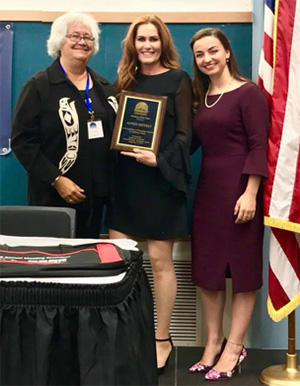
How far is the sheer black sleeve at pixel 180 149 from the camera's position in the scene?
7.85ft

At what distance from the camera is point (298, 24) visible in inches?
90.0

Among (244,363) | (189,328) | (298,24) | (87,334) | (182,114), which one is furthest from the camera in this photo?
(189,328)

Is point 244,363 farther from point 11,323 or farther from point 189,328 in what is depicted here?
point 11,323

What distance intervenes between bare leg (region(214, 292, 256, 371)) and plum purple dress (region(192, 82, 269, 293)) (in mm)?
79

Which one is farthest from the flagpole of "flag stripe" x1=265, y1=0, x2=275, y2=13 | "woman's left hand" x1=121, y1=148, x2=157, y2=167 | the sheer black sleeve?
"flag stripe" x1=265, y1=0, x2=275, y2=13

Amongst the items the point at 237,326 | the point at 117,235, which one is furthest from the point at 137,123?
the point at 237,326

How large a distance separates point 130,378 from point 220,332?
1.46 m

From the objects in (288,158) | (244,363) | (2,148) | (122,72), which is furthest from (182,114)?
(244,363)

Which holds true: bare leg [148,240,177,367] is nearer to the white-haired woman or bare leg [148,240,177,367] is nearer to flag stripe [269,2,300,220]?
the white-haired woman

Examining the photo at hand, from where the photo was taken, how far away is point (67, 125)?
2404mm

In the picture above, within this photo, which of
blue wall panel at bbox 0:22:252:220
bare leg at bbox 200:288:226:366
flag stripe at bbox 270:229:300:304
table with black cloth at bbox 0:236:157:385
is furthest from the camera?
blue wall panel at bbox 0:22:252:220

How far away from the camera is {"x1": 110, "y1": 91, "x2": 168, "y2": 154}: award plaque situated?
2.38 m

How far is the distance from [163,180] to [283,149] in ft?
1.74

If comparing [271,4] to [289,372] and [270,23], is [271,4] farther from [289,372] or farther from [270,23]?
[289,372]
